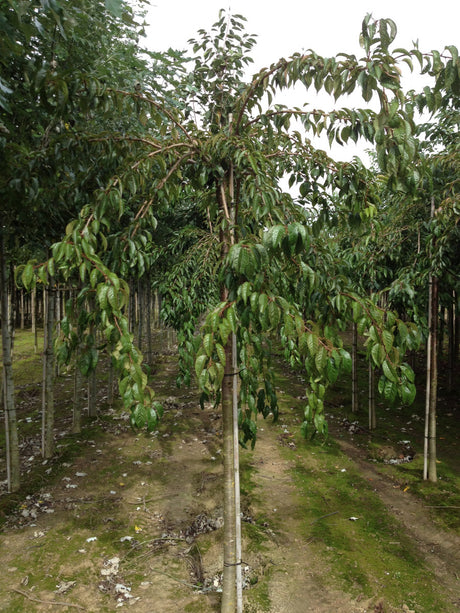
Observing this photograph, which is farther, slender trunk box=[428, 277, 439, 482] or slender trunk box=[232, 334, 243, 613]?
slender trunk box=[428, 277, 439, 482]

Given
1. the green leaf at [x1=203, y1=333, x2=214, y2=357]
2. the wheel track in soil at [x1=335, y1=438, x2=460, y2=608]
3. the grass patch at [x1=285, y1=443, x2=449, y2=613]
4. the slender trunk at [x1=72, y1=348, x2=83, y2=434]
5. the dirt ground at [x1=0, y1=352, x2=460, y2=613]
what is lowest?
the wheel track in soil at [x1=335, y1=438, x2=460, y2=608]

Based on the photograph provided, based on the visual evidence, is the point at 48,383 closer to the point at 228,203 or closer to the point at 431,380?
the point at 228,203

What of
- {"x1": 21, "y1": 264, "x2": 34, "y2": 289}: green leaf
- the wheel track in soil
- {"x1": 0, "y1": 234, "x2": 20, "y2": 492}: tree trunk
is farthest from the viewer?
{"x1": 0, "y1": 234, "x2": 20, "y2": 492}: tree trunk

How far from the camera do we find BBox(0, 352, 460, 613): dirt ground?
398cm

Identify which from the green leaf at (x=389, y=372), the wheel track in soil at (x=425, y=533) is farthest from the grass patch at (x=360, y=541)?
the green leaf at (x=389, y=372)

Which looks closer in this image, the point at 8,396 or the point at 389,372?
the point at 389,372

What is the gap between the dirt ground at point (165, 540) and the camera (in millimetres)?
3982

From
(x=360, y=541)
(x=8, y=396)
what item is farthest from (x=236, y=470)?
(x=8, y=396)

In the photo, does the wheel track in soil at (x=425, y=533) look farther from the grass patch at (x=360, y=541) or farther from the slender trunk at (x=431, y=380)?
the slender trunk at (x=431, y=380)

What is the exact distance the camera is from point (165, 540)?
496cm

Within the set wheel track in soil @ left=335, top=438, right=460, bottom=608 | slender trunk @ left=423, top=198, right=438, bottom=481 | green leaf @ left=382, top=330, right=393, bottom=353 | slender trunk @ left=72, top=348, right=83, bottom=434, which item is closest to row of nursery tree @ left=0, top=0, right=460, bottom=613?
green leaf @ left=382, top=330, right=393, bottom=353

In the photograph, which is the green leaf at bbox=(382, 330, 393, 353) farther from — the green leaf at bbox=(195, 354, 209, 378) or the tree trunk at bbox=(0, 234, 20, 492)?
the tree trunk at bbox=(0, 234, 20, 492)

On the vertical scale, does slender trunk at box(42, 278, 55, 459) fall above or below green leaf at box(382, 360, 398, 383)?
below

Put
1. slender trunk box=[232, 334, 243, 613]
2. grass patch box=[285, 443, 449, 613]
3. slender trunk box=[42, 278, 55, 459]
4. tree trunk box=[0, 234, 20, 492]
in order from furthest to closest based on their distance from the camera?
slender trunk box=[42, 278, 55, 459]
tree trunk box=[0, 234, 20, 492]
grass patch box=[285, 443, 449, 613]
slender trunk box=[232, 334, 243, 613]
